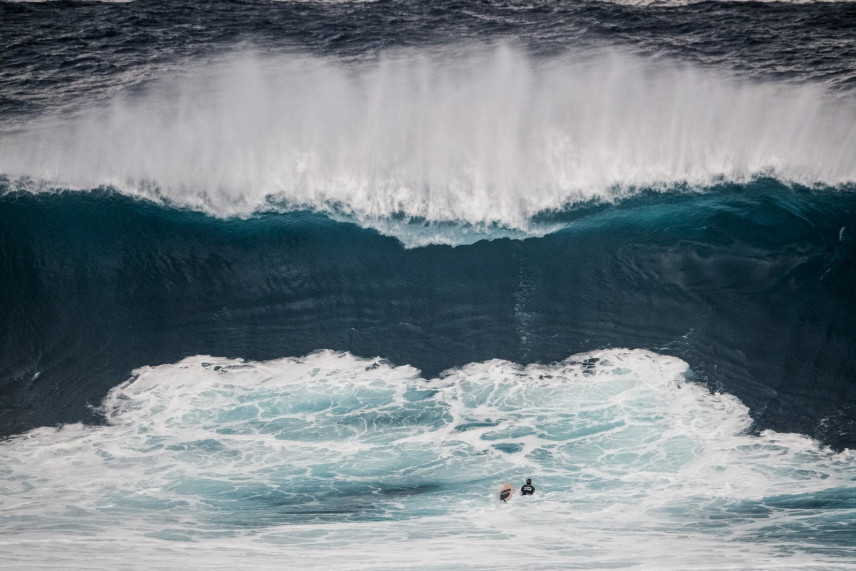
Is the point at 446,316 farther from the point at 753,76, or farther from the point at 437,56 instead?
the point at 753,76

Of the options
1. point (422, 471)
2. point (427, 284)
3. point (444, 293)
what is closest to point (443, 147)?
point (427, 284)

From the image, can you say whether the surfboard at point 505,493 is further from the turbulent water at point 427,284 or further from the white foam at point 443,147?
the white foam at point 443,147

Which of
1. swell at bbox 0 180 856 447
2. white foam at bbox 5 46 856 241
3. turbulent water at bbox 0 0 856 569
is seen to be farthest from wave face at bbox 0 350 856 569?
white foam at bbox 5 46 856 241

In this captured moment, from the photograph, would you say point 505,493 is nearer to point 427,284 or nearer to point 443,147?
point 427,284

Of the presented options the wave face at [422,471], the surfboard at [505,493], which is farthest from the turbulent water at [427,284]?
the surfboard at [505,493]

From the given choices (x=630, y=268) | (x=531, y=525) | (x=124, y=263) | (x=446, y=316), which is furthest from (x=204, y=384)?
(x=630, y=268)

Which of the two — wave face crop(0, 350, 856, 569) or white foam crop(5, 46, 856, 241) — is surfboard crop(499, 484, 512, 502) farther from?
white foam crop(5, 46, 856, 241)
